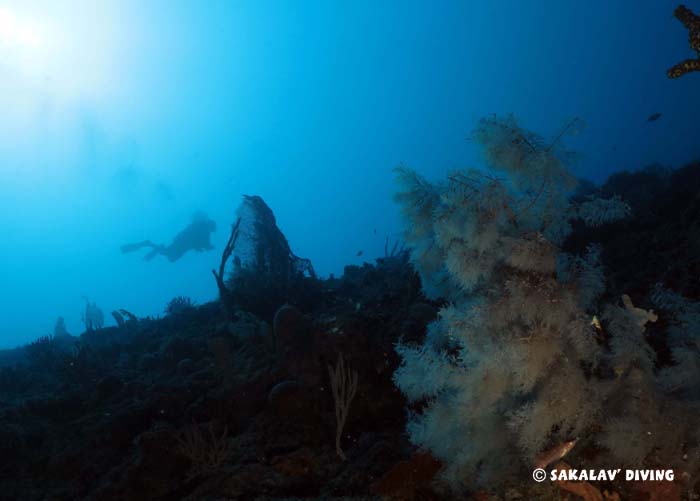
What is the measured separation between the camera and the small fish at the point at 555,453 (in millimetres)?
3344

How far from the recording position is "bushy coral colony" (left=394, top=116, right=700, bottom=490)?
10.8 ft

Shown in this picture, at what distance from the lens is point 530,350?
3371 millimetres

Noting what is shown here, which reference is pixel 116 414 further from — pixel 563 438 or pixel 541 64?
pixel 541 64

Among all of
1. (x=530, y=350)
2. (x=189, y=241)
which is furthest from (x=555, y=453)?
(x=189, y=241)

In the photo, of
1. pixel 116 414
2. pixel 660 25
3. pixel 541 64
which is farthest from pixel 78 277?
pixel 660 25

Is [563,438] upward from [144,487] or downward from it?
downward

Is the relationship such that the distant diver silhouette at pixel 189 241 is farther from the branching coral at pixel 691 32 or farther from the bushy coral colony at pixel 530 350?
the branching coral at pixel 691 32

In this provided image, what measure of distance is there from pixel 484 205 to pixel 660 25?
453 feet

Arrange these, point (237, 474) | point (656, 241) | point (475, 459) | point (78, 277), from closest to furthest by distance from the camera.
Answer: point (475, 459), point (237, 474), point (656, 241), point (78, 277)

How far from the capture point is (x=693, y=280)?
5629 mm

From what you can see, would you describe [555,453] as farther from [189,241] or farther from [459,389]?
[189,241]

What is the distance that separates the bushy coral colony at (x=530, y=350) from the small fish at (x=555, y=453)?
7cm

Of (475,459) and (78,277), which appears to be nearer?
(475,459)

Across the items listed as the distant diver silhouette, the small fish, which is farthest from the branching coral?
the distant diver silhouette
